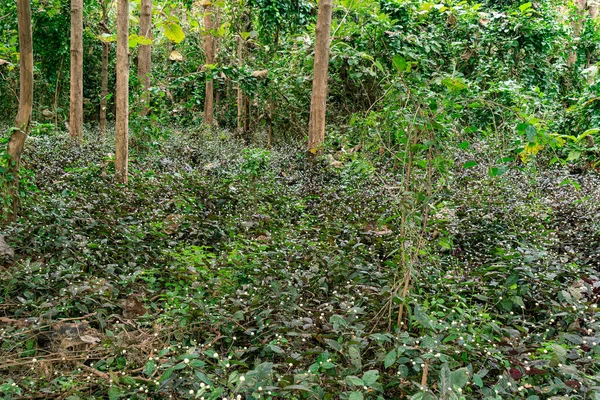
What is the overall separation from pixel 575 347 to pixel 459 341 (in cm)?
51

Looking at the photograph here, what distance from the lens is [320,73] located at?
7.17m

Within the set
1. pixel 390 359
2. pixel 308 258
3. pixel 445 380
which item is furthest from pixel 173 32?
pixel 445 380

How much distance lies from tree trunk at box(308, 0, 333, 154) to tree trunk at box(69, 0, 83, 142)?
3766 millimetres

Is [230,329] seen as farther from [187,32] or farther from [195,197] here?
[187,32]

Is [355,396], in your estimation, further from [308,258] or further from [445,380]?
[308,258]

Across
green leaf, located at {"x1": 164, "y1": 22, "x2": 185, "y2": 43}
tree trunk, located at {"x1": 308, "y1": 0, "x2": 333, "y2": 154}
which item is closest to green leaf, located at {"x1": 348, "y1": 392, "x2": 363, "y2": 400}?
green leaf, located at {"x1": 164, "y1": 22, "x2": 185, "y2": 43}

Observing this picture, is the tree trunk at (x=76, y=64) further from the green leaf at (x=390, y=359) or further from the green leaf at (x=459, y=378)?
the green leaf at (x=459, y=378)

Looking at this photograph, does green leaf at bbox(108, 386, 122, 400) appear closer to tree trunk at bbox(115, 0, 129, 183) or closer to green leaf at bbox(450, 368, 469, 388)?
green leaf at bbox(450, 368, 469, 388)

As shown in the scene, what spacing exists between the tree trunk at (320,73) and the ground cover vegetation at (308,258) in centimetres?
3

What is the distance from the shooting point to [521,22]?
883 centimetres

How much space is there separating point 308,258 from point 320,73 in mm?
4375

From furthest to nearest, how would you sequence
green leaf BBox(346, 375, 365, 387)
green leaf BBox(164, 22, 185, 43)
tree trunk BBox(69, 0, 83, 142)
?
tree trunk BBox(69, 0, 83, 142) < green leaf BBox(164, 22, 185, 43) < green leaf BBox(346, 375, 365, 387)

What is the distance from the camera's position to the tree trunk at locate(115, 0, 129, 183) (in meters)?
5.57

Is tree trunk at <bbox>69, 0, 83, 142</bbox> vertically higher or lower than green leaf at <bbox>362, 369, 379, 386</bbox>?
higher
